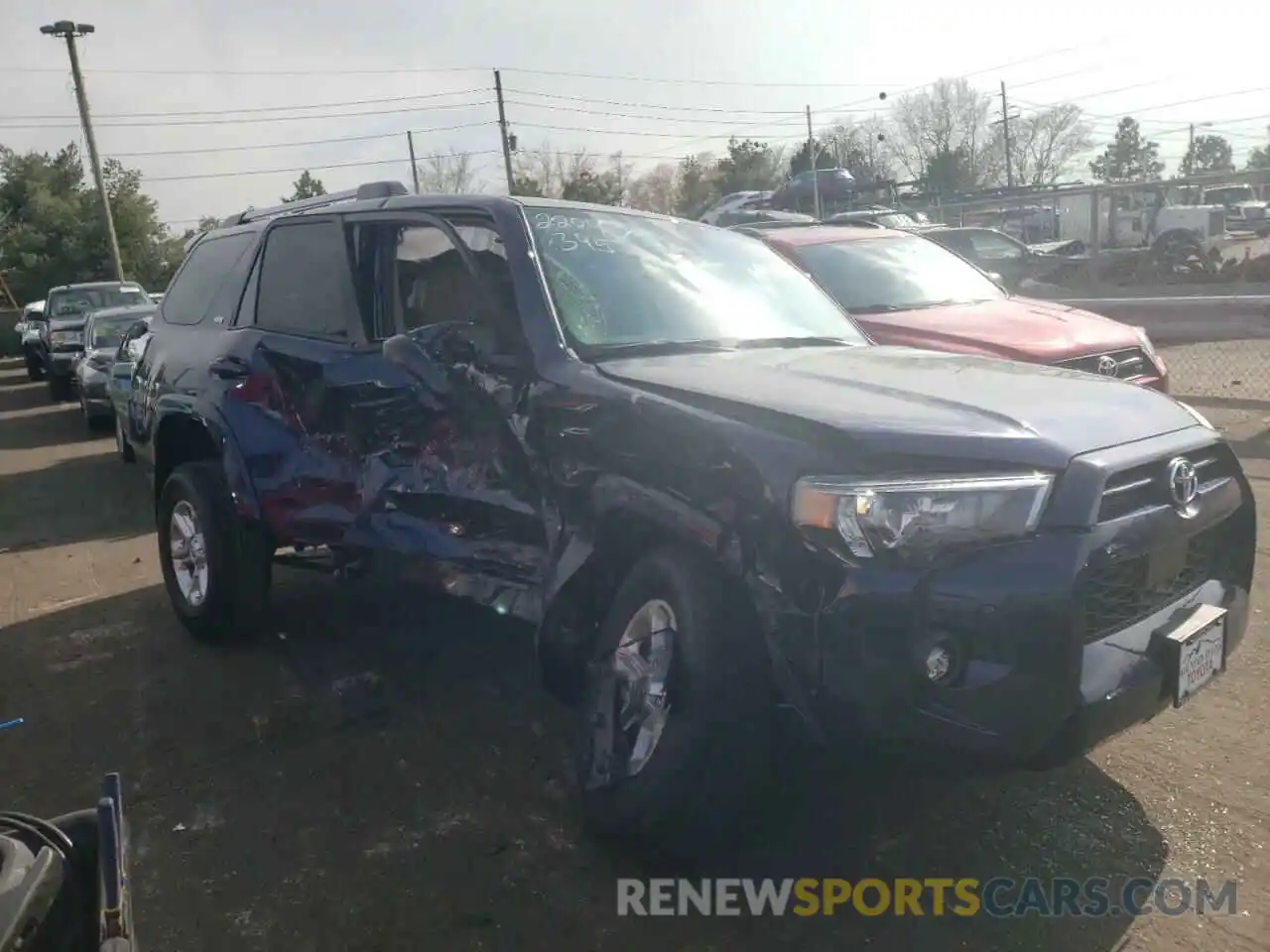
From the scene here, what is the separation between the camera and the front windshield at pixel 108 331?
14727mm

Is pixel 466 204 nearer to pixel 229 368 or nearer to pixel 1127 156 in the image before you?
pixel 229 368

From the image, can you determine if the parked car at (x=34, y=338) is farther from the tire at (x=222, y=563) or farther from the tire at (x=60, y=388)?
the tire at (x=222, y=563)

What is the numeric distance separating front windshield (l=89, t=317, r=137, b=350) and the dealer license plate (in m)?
14.0

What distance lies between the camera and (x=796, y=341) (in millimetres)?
4207

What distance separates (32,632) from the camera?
5.84 meters

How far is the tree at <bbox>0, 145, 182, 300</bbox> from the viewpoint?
136ft

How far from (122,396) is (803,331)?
7.66 meters

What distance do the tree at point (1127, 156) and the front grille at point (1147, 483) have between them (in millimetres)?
74524

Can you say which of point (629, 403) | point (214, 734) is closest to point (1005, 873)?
point (629, 403)

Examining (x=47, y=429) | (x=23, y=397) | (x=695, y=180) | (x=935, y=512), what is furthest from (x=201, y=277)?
(x=695, y=180)

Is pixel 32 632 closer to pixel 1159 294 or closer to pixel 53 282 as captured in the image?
pixel 1159 294

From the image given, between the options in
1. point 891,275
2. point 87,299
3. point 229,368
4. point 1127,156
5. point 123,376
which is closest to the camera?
point 229,368

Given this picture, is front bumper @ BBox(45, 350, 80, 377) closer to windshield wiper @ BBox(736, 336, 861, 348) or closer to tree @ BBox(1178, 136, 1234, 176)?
windshield wiper @ BBox(736, 336, 861, 348)

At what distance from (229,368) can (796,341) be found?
2.51 meters
